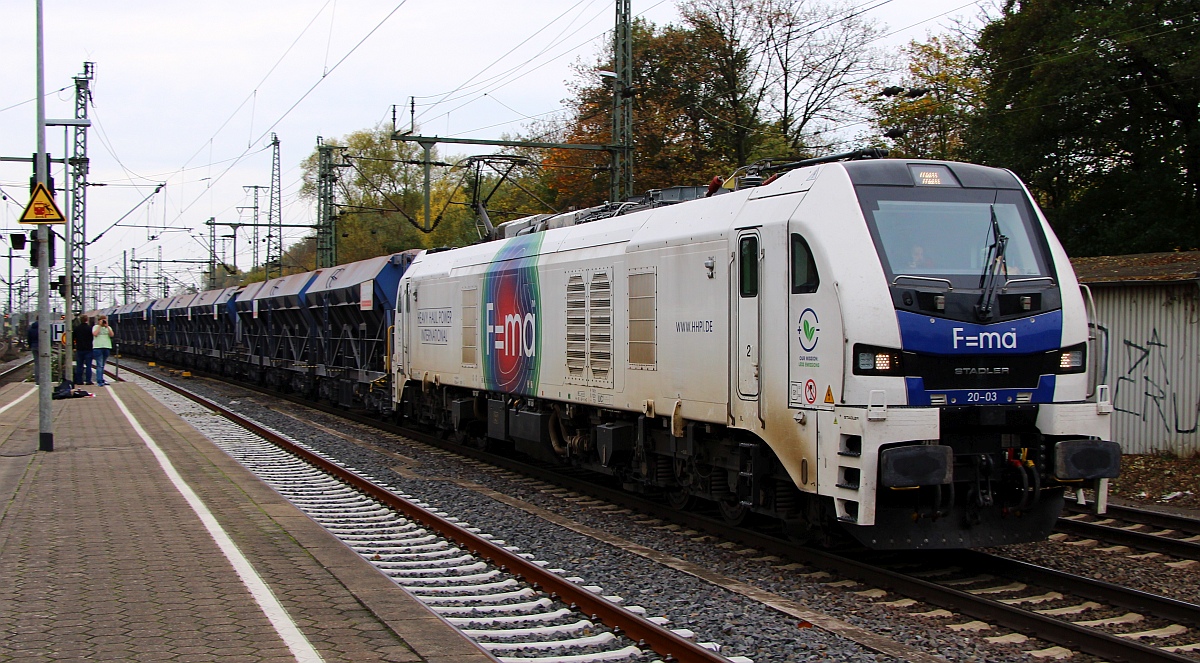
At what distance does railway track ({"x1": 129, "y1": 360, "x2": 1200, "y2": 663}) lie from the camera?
643cm

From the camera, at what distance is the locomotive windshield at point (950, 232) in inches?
314

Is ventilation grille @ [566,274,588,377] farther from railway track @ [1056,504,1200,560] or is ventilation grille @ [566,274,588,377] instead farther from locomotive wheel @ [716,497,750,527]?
railway track @ [1056,504,1200,560]

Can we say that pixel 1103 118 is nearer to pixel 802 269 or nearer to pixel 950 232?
pixel 950 232

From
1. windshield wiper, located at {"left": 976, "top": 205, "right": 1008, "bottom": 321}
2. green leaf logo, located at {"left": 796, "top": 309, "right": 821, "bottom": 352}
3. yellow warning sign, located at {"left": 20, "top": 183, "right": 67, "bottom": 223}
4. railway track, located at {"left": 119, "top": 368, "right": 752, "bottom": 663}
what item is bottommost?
railway track, located at {"left": 119, "top": 368, "right": 752, "bottom": 663}

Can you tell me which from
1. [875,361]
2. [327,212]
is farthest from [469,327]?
[327,212]

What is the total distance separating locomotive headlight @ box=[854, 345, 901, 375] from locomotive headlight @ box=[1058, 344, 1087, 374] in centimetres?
153

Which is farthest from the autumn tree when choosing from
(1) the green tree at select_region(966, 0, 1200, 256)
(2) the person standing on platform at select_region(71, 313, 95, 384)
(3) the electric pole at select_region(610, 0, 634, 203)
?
(2) the person standing on platform at select_region(71, 313, 95, 384)

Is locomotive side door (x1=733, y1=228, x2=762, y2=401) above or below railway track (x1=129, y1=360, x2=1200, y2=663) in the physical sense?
above

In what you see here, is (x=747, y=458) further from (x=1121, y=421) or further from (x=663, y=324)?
(x=1121, y=421)

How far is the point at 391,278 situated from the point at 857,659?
54.8 ft

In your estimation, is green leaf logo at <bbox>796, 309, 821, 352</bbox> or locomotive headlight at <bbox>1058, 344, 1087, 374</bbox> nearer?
green leaf logo at <bbox>796, 309, 821, 352</bbox>

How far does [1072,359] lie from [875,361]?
1815 millimetres

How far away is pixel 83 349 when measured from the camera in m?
29.9

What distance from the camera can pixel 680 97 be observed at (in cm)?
4041
